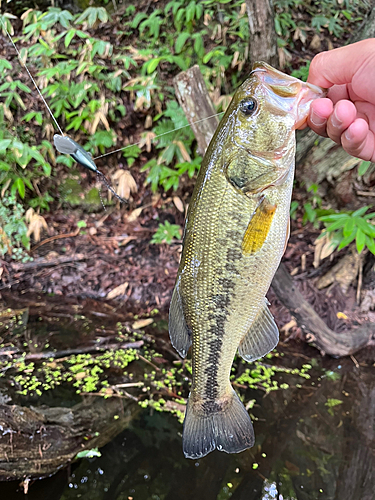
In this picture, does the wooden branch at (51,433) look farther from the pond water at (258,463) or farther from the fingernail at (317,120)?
the fingernail at (317,120)

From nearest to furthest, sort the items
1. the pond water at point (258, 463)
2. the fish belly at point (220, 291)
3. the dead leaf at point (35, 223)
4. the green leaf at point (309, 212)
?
the fish belly at point (220, 291), the pond water at point (258, 463), the green leaf at point (309, 212), the dead leaf at point (35, 223)

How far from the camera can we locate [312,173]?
4.70 meters

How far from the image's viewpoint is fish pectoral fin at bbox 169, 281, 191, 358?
1.75 metres

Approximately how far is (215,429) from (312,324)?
7.84 feet

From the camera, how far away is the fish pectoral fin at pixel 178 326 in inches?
68.9

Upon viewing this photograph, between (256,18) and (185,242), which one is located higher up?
(256,18)

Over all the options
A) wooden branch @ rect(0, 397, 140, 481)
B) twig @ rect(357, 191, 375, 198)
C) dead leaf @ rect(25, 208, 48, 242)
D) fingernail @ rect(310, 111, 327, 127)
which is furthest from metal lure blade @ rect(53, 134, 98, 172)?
twig @ rect(357, 191, 375, 198)

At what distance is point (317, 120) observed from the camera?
5.07 ft

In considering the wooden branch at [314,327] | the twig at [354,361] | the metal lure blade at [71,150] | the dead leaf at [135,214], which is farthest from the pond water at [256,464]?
the dead leaf at [135,214]

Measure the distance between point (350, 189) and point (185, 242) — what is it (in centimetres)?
379

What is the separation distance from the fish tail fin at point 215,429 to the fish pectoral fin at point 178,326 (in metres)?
0.32

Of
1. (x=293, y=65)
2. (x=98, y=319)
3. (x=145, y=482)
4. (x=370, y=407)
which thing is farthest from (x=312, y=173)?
(x=145, y=482)

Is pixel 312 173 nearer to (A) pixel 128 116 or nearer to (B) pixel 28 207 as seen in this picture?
(A) pixel 128 116

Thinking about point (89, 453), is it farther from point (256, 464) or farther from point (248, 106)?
point (248, 106)
